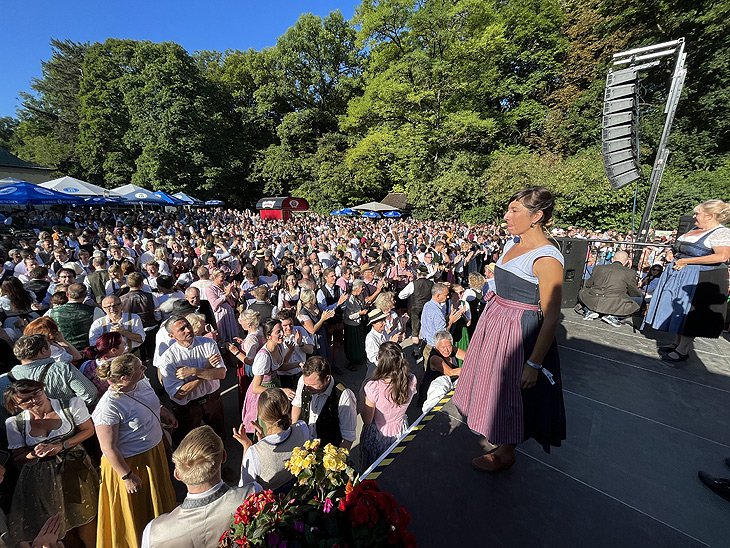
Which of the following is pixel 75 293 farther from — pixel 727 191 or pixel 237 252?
pixel 727 191

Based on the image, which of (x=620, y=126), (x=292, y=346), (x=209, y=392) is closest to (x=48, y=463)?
(x=209, y=392)

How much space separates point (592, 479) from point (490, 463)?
2.28 ft

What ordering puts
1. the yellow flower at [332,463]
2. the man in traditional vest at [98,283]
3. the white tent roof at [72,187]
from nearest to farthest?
the yellow flower at [332,463], the man in traditional vest at [98,283], the white tent roof at [72,187]

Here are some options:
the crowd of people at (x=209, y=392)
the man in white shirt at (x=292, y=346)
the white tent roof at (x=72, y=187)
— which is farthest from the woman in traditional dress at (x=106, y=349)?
the white tent roof at (x=72, y=187)

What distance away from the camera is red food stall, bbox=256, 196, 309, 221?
3145 cm

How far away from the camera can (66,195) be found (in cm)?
1378

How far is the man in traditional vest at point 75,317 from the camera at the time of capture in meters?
3.99

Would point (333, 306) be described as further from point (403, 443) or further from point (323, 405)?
point (403, 443)

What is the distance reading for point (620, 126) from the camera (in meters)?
8.33

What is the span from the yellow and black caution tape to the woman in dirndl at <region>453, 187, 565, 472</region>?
0.55m

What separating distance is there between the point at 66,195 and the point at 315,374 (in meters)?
17.0

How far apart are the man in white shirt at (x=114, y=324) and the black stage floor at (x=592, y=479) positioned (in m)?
3.62

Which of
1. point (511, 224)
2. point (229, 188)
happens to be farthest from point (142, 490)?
point (229, 188)

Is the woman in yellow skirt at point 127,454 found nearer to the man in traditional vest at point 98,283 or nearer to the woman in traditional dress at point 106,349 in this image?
the woman in traditional dress at point 106,349
